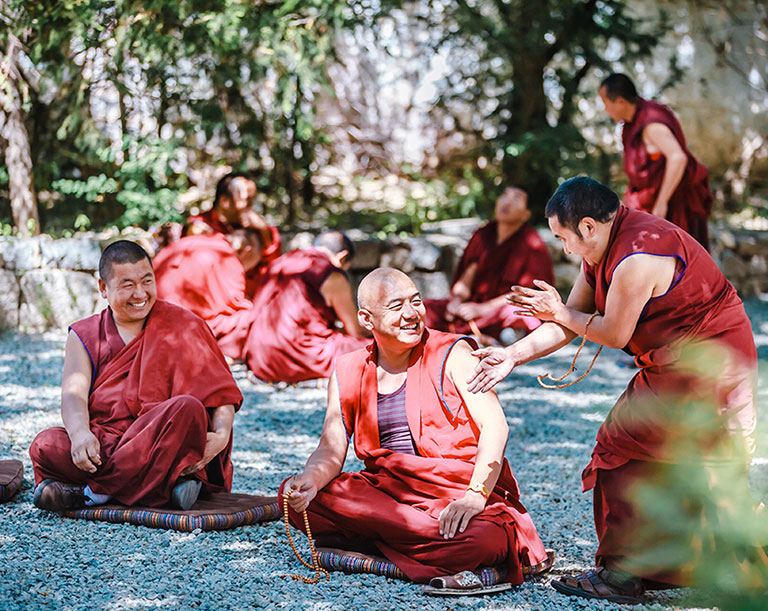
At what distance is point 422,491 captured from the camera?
2.95 metres

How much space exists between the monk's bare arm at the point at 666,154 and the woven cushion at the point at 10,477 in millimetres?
4019

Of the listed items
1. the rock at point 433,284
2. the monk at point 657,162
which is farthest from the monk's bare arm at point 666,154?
the rock at point 433,284

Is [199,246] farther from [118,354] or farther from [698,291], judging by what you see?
[698,291]

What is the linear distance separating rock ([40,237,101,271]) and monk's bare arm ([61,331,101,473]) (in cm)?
372

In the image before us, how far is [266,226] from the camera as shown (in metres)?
6.87

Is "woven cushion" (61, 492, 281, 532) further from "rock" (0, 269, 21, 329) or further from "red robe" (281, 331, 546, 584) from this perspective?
"rock" (0, 269, 21, 329)

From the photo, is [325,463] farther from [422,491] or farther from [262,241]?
[262,241]

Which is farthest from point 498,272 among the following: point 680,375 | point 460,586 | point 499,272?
point 460,586

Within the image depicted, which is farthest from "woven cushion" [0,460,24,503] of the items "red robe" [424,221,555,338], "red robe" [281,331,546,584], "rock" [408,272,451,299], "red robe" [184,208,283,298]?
"rock" [408,272,451,299]

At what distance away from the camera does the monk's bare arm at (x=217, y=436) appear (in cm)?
342

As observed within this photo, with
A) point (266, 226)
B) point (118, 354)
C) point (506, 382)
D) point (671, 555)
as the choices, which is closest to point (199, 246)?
point (266, 226)

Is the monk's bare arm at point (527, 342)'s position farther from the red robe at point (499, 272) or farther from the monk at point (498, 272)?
the red robe at point (499, 272)

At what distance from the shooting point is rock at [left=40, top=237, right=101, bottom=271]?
7.13m

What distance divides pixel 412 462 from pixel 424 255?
16.0 ft
